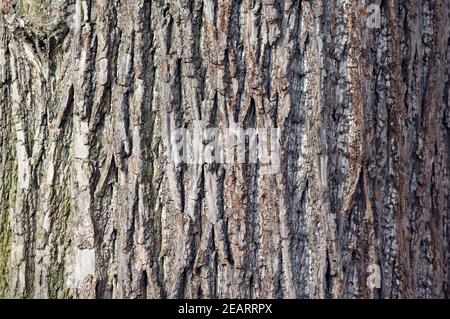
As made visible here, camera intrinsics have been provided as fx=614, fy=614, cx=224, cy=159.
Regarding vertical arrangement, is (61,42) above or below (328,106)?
above

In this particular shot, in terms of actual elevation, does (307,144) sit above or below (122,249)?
above

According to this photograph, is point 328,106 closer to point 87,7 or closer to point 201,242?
point 201,242

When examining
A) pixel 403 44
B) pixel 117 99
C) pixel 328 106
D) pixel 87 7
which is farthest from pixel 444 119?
pixel 87 7

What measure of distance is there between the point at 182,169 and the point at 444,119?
1.06 metres

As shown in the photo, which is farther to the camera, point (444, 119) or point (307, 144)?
point (444, 119)

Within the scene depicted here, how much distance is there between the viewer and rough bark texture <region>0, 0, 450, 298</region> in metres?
2.12

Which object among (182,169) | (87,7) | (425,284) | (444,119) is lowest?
(425,284)

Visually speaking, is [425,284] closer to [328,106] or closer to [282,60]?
[328,106]

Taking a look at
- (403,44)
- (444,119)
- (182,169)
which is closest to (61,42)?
(182,169)

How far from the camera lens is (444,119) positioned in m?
2.40

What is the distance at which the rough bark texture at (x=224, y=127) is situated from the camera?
2.12m

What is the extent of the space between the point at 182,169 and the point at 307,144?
0.44 m

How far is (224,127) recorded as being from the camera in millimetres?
2133
